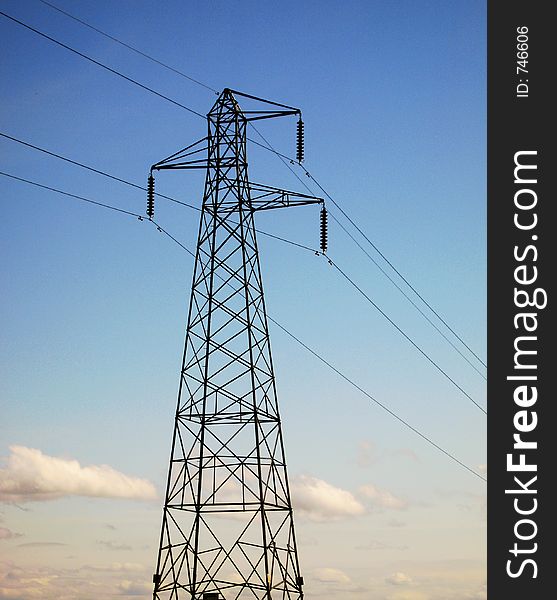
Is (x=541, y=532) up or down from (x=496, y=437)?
down

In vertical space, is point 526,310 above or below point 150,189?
below

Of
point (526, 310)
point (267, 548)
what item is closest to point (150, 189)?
point (267, 548)

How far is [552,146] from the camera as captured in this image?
32.2 meters

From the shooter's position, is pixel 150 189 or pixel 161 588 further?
pixel 150 189

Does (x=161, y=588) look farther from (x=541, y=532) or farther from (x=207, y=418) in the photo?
(x=541, y=532)

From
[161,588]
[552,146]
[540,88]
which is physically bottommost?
[161,588]

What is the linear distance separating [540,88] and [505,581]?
612 inches

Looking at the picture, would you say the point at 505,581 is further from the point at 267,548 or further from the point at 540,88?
the point at 540,88

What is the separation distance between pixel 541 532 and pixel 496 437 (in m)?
3.54

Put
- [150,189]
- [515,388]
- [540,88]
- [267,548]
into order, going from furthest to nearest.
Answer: [150,189]
[267,548]
[540,88]
[515,388]

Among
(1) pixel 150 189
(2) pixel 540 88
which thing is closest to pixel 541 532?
(2) pixel 540 88

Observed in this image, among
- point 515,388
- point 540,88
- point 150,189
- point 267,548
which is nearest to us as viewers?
point 515,388

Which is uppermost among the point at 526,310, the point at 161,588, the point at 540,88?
the point at 540,88

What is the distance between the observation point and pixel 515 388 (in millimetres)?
30438
